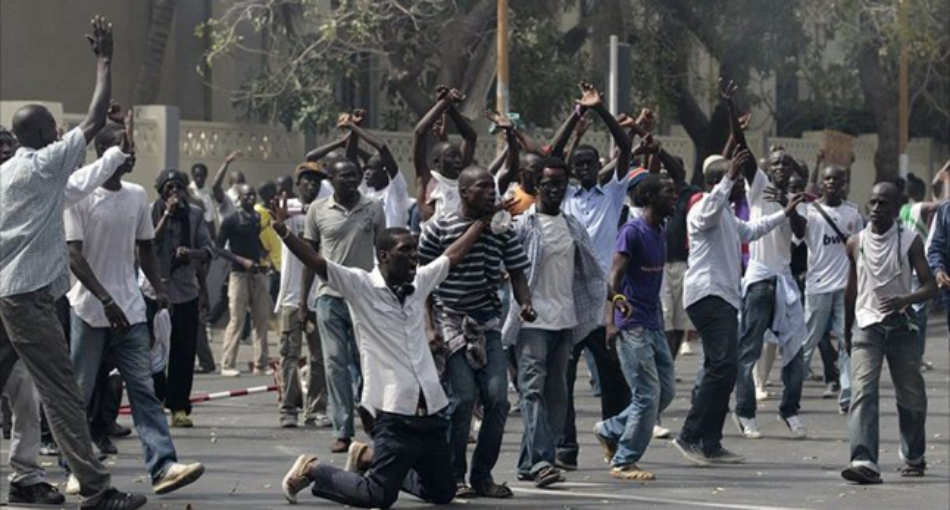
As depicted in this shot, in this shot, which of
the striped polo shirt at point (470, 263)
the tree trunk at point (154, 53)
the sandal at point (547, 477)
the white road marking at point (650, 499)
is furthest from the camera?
the tree trunk at point (154, 53)

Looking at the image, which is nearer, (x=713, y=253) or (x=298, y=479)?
(x=298, y=479)

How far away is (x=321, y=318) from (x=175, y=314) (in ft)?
5.67

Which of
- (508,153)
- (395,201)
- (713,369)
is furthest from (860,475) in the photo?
(395,201)

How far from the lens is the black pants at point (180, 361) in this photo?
1342cm

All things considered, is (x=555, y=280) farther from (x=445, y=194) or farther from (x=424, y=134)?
(x=424, y=134)

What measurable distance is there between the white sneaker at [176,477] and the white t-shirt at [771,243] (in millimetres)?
4928

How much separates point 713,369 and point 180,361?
11.9ft

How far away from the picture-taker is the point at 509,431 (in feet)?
44.5

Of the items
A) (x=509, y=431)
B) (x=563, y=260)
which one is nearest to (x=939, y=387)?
(x=509, y=431)

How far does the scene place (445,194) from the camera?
11.5 m

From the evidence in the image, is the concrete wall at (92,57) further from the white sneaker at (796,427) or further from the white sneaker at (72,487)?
the white sneaker at (72,487)

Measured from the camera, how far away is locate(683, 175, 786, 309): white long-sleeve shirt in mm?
11812

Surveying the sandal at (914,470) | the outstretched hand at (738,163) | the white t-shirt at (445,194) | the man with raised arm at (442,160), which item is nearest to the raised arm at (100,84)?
the man with raised arm at (442,160)

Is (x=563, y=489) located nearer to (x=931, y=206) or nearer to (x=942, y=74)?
(x=931, y=206)
